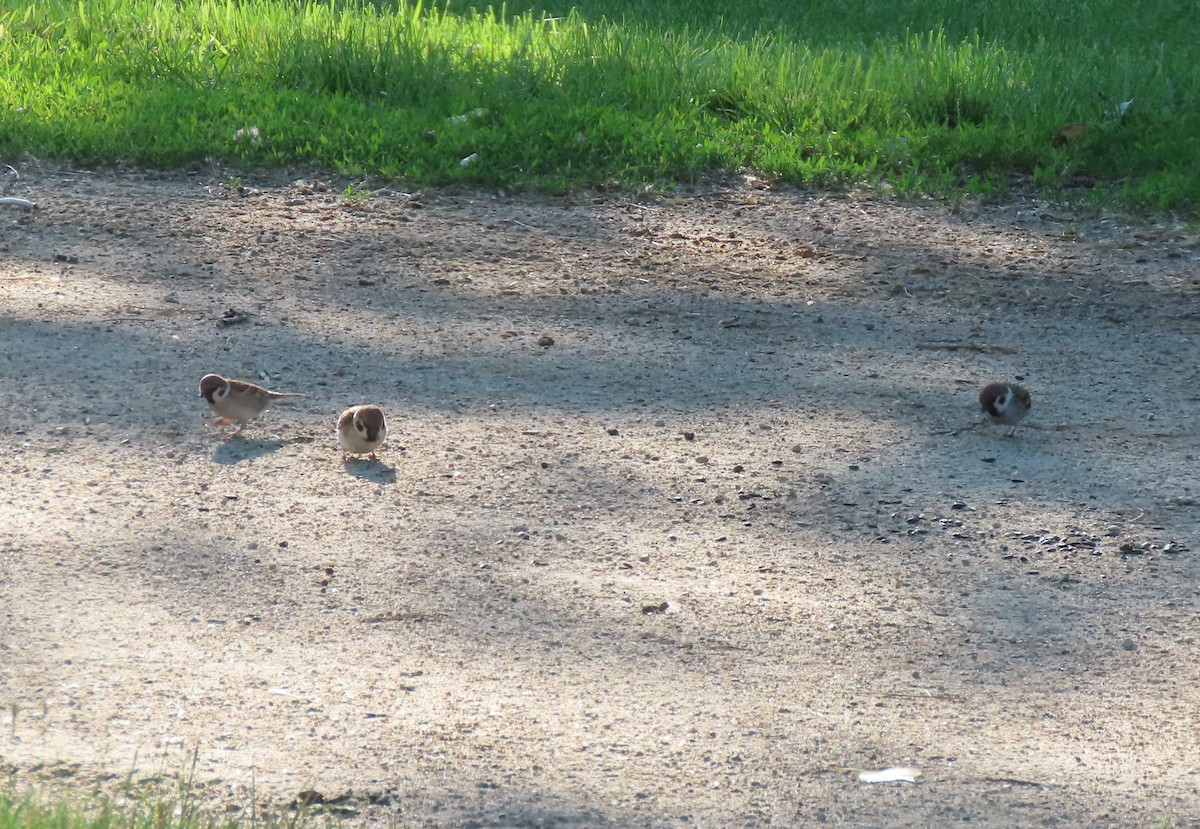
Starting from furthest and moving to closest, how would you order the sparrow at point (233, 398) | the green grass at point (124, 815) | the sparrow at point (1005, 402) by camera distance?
the sparrow at point (1005, 402) → the sparrow at point (233, 398) → the green grass at point (124, 815)

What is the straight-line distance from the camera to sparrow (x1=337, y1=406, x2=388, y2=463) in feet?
19.4

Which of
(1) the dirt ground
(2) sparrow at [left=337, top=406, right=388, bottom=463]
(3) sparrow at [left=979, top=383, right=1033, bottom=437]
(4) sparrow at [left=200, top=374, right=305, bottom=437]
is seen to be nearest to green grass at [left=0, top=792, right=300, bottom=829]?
(1) the dirt ground

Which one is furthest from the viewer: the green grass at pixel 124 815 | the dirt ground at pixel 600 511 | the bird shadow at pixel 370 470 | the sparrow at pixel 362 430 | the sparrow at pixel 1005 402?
the sparrow at pixel 1005 402

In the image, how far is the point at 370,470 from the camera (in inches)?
241

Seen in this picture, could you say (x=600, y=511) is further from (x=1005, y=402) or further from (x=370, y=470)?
(x=1005, y=402)

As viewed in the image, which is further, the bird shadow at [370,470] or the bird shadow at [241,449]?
the bird shadow at [241,449]

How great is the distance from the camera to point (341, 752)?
414cm

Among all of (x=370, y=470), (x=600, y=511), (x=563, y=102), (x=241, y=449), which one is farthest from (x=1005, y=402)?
(x=563, y=102)

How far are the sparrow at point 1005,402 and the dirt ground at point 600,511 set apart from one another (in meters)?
0.18

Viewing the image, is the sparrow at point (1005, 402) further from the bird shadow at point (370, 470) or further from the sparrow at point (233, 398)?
the sparrow at point (233, 398)

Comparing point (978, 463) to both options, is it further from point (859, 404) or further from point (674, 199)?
point (674, 199)

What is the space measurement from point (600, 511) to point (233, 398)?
1.71 metres

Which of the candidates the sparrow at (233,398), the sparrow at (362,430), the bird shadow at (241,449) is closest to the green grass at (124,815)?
the sparrow at (362,430)

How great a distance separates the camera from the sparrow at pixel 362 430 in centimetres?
591
